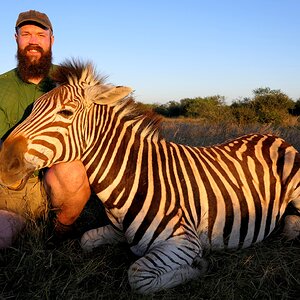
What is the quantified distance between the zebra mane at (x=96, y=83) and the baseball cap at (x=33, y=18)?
1219 millimetres

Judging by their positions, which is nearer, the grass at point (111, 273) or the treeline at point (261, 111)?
the grass at point (111, 273)

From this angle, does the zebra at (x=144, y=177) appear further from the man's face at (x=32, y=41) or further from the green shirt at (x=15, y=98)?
the man's face at (x=32, y=41)

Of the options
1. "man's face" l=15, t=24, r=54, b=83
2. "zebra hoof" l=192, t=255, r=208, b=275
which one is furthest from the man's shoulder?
"zebra hoof" l=192, t=255, r=208, b=275

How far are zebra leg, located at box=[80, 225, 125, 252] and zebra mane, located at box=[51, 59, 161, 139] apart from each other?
0.93m

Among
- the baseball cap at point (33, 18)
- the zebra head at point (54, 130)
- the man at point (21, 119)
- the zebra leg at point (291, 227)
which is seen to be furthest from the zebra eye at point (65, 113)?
the zebra leg at point (291, 227)

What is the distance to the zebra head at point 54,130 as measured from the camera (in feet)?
9.00

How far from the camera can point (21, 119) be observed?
12.8 ft

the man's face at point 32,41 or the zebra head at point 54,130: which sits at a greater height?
the man's face at point 32,41

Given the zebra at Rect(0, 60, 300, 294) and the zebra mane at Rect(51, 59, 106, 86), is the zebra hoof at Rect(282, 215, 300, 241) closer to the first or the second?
the zebra at Rect(0, 60, 300, 294)

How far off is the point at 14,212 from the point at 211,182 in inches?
70.2

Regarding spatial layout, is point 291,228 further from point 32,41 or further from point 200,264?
point 32,41

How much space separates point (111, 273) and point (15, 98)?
199 centimetres

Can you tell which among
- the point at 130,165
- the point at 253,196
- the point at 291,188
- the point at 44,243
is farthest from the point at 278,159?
the point at 44,243

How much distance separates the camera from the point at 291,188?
354 centimetres
